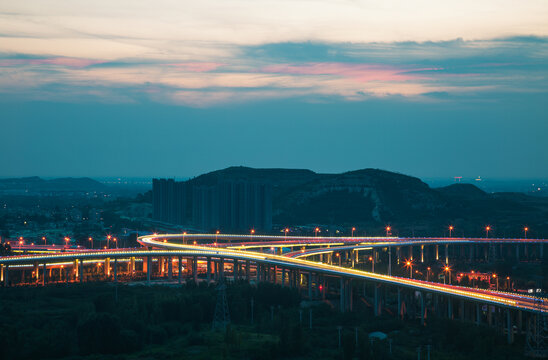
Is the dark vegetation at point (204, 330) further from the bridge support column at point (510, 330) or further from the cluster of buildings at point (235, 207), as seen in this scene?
the cluster of buildings at point (235, 207)

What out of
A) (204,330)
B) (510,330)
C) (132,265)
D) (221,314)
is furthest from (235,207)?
(510,330)

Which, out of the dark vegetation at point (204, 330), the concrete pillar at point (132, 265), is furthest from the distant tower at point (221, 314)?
the concrete pillar at point (132, 265)

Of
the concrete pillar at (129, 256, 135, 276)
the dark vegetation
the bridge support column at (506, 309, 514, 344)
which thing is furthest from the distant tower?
the concrete pillar at (129, 256, 135, 276)

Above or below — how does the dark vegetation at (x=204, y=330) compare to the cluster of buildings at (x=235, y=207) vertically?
below

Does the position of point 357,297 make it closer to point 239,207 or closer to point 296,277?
point 296,277

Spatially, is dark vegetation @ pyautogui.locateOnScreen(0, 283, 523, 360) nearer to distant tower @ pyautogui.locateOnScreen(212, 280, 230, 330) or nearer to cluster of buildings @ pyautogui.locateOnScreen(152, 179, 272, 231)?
distant tower @ pyautogui.locateOnScreen(212, 280, 230, 330)

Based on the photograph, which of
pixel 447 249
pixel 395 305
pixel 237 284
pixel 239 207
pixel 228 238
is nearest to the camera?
pixel 395 305

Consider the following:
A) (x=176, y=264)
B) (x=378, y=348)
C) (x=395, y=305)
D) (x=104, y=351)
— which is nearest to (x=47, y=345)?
(x=104, y=351)

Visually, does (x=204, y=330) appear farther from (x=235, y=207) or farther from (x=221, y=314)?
(x=235, y=207)
